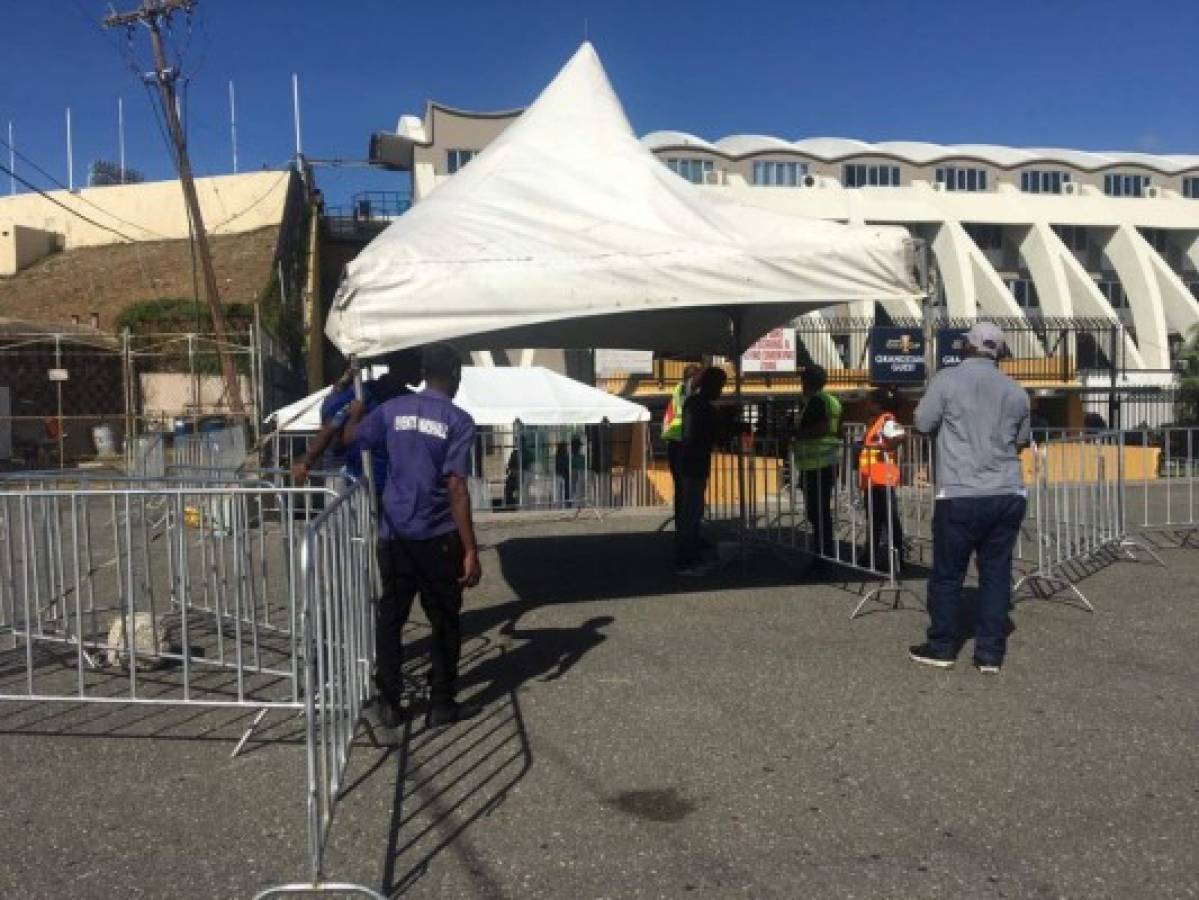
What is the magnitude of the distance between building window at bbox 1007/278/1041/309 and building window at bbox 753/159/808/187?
1313 centimetres

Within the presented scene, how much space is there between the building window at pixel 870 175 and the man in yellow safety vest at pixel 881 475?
50.3 m

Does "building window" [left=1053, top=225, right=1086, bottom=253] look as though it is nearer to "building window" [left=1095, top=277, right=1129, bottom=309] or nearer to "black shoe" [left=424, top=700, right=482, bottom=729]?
"building window" [left=1095, top=277, right=1129, bottom=309]

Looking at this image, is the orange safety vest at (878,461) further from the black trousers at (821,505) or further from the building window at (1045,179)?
the building window at (1045,179)

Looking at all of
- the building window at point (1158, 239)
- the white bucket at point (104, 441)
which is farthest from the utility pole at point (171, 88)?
the building window at point (1158, 239)

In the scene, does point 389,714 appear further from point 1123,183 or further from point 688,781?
point 1123,183

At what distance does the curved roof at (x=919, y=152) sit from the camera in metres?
52.7

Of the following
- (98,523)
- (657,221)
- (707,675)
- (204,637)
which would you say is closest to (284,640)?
(204,637)

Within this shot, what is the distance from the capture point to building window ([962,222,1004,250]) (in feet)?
182

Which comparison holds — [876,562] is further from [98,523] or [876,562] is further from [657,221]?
[98,523]

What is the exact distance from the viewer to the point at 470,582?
16.1 feet

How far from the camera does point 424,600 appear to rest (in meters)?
4.96

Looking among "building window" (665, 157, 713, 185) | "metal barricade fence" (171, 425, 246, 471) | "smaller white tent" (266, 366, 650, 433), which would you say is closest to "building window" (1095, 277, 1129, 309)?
"building window" (665, 157, 713, 185)

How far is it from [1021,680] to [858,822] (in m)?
2.17

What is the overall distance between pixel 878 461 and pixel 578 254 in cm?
315
